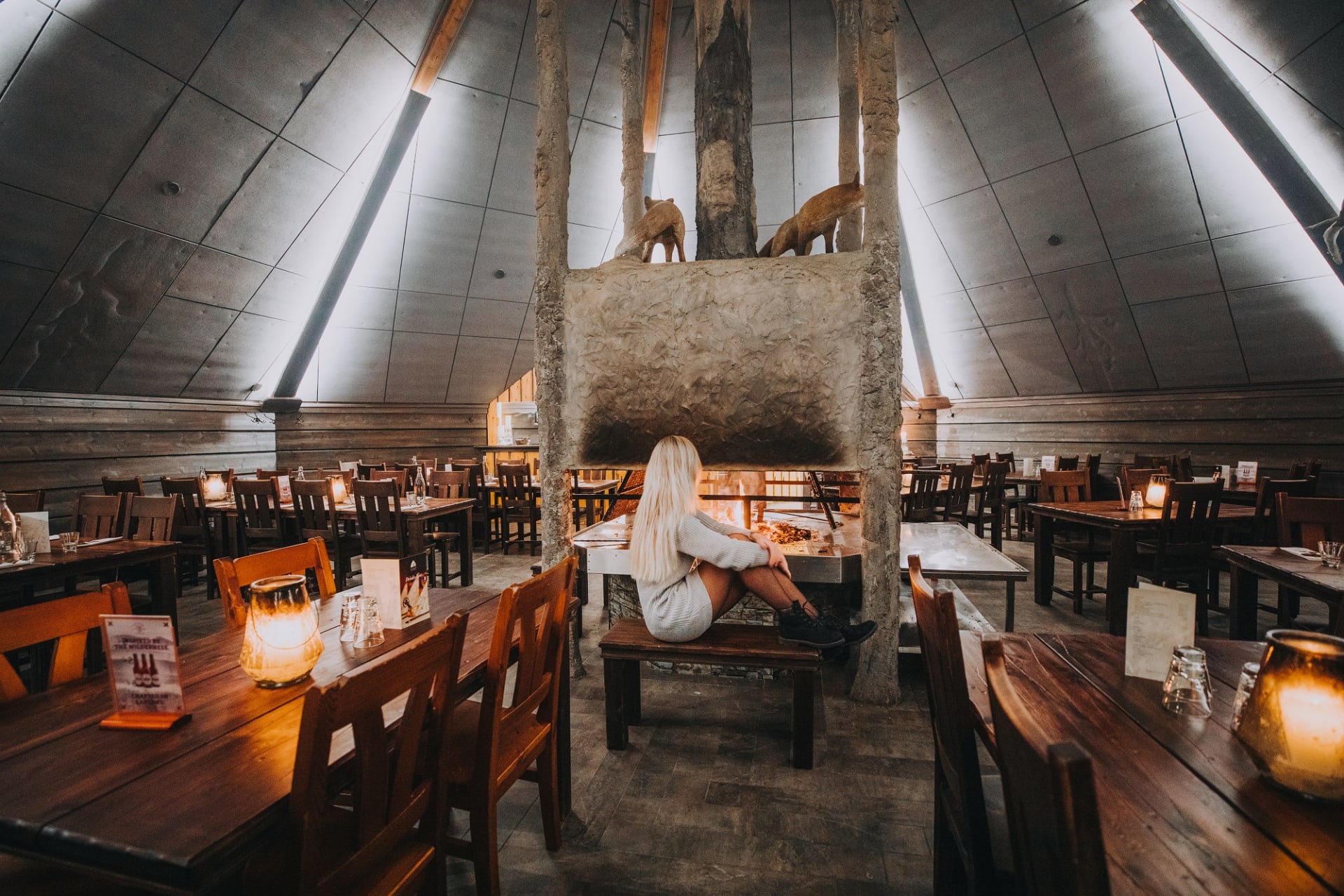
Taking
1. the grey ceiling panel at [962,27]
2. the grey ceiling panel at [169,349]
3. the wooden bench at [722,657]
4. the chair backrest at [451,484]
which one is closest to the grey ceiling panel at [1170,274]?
the grey ceiling panel at [962,27]

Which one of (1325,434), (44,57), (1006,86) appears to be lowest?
(1325,434)

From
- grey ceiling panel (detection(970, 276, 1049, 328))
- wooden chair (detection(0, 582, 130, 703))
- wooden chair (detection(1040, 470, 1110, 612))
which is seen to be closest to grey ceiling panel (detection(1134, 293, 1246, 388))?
grey ceiling panel (detection(970, 276, 1049, 328))

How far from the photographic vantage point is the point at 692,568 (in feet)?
8.91

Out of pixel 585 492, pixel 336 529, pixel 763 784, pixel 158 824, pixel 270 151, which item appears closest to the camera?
pixel 158 824

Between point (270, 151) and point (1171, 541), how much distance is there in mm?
8146

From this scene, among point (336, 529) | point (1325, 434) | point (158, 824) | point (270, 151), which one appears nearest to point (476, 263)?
point (270, 151)

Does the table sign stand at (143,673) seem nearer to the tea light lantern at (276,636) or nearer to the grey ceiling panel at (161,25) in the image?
the tea light lantern at (276,636)

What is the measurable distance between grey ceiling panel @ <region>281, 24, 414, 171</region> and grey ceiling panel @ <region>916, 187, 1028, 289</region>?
20.8 feet

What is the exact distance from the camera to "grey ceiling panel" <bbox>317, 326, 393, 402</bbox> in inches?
Answer: 328

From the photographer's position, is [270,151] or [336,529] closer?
[336,529]

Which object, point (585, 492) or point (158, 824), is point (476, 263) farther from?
point (158, 824)

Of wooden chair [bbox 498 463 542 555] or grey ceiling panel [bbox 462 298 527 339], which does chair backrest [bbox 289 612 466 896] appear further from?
grey ceiling panel [bbox 462 298 527 339]

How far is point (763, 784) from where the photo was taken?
2426 mm

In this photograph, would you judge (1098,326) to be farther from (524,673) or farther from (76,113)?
(76,113)
